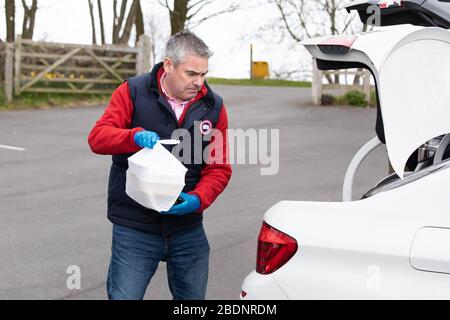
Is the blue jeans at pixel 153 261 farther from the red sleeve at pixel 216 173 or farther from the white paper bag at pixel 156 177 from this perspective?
the white paper bag at pixel 156 177

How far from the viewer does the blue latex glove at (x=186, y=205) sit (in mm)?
3619

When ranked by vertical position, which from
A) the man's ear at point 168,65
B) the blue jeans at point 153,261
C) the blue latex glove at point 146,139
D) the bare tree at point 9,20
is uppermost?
the bare tree at point 9,20

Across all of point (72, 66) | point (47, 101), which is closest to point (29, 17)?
point (72, 66)

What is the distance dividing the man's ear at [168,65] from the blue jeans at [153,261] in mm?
807

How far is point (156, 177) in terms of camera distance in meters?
3.48

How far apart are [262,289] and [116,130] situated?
1033 mm

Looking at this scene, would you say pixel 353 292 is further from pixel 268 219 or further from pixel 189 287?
pixel 189 287

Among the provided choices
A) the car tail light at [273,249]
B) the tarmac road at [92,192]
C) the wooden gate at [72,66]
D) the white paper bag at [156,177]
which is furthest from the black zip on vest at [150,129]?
the wooden gate at [72,66]

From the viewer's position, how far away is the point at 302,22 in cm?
2931

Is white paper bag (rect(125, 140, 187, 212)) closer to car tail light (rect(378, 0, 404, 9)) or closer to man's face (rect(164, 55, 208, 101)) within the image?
man's face (rect(164, 55, 208, 101))

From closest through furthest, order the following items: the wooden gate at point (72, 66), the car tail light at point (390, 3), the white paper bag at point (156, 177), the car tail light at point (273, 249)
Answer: the car tail light at point (273, 249), the white paper bag at point (156, 177), the car tail light at point (390, 3), the wooden gate at point (72, 66)

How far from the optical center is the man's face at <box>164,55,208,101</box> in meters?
3.68

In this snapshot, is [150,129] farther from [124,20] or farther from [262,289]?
[124,20]
